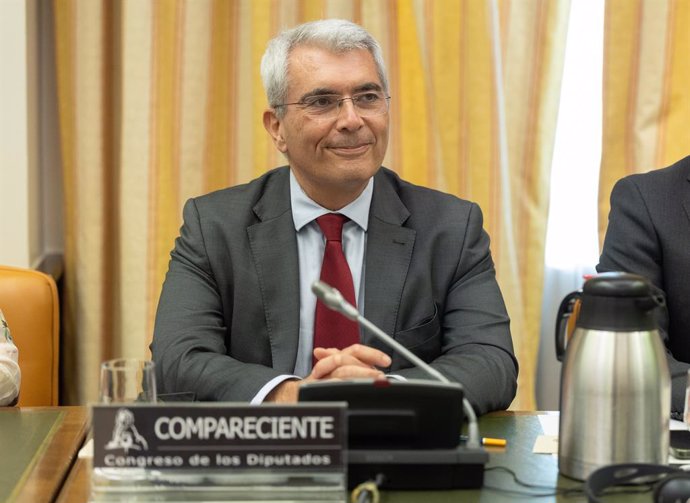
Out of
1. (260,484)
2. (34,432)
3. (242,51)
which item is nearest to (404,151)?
(242,51)

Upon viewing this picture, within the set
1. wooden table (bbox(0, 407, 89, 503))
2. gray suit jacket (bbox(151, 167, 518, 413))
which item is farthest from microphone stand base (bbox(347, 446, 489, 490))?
gray suit jacket (bbox(151, 167, 518, 413))

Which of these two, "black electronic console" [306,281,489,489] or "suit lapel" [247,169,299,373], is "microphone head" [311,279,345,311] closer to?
"black electronic console" [306,281,489,489]

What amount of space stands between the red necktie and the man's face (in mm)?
138

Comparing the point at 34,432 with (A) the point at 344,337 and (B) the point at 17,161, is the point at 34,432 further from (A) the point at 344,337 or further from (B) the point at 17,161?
(B) the point at 17,161

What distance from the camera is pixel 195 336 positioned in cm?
219

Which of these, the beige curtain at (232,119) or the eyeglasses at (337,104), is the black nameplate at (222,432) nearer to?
the eyeglasses at (337,104)

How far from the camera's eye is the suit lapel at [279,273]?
228 centimetres

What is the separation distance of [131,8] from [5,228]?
80 cm

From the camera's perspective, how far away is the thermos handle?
156cm

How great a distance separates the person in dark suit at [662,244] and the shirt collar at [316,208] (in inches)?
23.5

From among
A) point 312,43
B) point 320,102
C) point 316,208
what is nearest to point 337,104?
point 320,102

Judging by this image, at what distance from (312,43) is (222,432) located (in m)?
1.21

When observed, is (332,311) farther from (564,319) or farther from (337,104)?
(564,319)

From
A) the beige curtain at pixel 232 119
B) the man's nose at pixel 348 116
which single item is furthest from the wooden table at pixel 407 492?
the beige curtain at pixel 232 119
